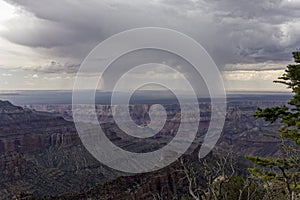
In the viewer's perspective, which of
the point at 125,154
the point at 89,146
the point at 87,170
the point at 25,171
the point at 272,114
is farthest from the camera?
the point at 89,146

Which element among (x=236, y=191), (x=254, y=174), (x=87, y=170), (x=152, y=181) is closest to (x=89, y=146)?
(x=87, y=170)

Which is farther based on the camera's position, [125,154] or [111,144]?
[111,144]

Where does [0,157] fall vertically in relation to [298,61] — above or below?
below

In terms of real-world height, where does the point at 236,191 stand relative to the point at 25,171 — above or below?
above

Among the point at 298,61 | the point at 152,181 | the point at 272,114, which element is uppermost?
the point at 298,61

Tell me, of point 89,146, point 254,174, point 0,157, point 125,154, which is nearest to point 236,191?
point 254,174

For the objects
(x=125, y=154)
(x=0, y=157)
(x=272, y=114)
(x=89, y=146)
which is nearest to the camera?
(x=272, y=114)

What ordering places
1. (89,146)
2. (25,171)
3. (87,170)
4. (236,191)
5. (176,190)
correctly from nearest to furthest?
(236,191), (176,190), (25,171), (87,170), (89,146)

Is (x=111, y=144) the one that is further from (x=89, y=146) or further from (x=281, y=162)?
(x=281, y=162)

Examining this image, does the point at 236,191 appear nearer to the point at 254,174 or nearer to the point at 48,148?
the point at 254,174
